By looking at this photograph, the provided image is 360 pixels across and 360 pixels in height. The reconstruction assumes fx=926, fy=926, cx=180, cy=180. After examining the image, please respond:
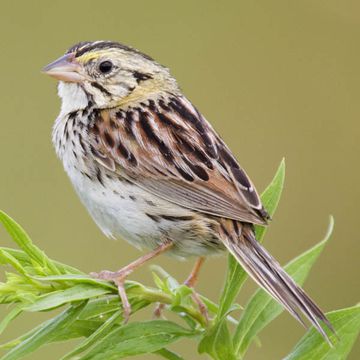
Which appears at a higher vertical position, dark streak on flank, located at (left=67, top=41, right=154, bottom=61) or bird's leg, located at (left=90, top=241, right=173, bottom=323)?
dark streak on flank, located at (left=67, top=41, right=154, bottom=61)

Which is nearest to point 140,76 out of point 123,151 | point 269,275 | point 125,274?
point 123,151

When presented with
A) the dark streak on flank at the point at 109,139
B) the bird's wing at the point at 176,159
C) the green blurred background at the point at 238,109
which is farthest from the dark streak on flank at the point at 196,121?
the green blurred background at the point at 238,109

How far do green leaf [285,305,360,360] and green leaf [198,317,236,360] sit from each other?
104mm

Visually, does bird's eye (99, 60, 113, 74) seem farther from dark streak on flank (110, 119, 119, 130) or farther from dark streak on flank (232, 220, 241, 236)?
dark streak on flank (232, 220, 241, 236)

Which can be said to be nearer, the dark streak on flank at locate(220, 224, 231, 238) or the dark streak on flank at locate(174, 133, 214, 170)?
the dark streak on flank at locate(220, 224, 231, 238)

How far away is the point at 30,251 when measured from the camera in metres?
1.64

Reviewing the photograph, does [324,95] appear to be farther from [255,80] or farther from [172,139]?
[172,139]

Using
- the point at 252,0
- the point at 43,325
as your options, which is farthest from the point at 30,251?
the point at 252,0

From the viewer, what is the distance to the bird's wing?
236 cm

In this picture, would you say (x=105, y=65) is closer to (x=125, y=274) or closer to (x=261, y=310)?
(x=125, y=274)

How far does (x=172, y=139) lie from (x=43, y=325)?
39.5 inches

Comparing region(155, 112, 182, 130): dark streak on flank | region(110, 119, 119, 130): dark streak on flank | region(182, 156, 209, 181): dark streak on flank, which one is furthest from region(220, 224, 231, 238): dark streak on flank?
region(110, 119, 119, 130): dark streak on flank

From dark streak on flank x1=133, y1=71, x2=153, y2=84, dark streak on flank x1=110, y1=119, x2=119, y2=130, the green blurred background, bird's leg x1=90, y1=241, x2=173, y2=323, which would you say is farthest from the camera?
the green blurred background

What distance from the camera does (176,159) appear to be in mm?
2426
